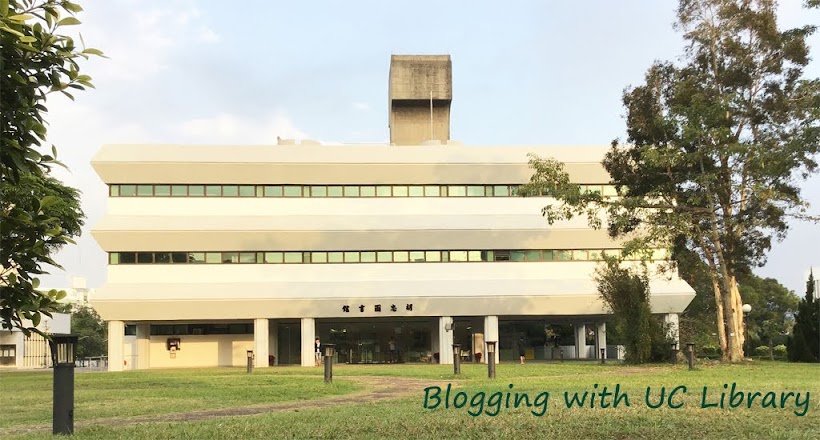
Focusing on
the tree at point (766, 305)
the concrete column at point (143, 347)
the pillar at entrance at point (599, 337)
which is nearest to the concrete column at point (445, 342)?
the pillar at entrance at point (599, 337)

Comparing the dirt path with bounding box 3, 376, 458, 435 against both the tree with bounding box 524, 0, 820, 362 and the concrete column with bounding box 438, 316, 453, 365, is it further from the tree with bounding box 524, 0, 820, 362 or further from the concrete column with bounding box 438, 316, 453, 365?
the concrete column with bounding box 438, 316, 453, 365

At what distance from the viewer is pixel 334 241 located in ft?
130

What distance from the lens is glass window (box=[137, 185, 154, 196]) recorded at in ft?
129

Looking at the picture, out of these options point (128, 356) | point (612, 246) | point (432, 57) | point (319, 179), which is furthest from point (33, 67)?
point (432, 57)

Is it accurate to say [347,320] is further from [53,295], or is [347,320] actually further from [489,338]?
[53,295]

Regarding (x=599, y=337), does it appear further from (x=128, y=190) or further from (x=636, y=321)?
(x=128, y=190)

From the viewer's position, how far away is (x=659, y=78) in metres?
30.2

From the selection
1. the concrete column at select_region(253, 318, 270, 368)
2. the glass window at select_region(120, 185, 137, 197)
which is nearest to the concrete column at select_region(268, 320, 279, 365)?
the concrete column at select_region(253, 318, 270, 368)

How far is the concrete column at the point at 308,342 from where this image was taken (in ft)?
130

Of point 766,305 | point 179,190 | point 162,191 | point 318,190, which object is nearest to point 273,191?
point 318,190

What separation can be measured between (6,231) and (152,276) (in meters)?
36.2

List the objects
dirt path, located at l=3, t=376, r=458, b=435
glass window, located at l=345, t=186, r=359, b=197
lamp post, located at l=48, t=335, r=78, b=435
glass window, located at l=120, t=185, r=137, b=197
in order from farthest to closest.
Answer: glass window, located at l=345, t=186, r=359, b=197 → glass window, located at l=120, t=185, r=137, b=197 → dirt path, located at l=3, t=376, r=458, b=435 → lamp post, located at l=48, t=335, r=78, b=435

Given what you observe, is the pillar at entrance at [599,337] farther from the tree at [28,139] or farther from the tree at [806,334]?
the tree at [28,139]

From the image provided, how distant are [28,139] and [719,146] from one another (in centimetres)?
2611
